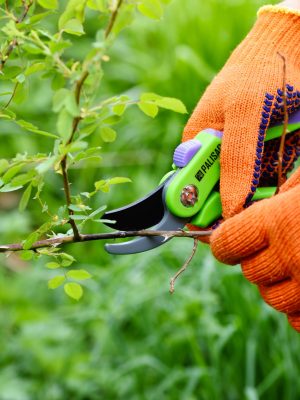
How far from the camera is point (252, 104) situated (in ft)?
5.12

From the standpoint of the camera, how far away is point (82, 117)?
1.06 m

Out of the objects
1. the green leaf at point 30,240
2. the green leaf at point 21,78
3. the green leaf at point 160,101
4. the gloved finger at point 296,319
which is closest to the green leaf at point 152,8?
the green leaf at point 160,101

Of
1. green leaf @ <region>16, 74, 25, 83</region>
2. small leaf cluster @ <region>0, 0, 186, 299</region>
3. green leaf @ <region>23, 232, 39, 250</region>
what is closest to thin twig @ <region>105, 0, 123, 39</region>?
small leaf cluster @ <region>0, 0, 186, 299</region>

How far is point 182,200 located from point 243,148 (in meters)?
0.16

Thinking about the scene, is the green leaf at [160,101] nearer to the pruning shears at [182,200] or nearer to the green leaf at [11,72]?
the green leaf at [11,72]

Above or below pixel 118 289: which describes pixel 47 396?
below

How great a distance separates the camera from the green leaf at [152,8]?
104cm

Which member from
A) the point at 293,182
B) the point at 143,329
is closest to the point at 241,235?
the point at 293,182

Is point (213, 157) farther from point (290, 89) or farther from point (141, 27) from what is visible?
point (141, 27)

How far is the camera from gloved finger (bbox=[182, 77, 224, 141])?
1626 mm

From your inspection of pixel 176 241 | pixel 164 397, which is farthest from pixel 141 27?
pixel 164 397

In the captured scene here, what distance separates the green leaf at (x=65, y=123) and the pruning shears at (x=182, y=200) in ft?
1.49

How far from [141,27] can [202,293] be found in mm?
1929

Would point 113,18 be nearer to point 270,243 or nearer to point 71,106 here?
point 71,106
